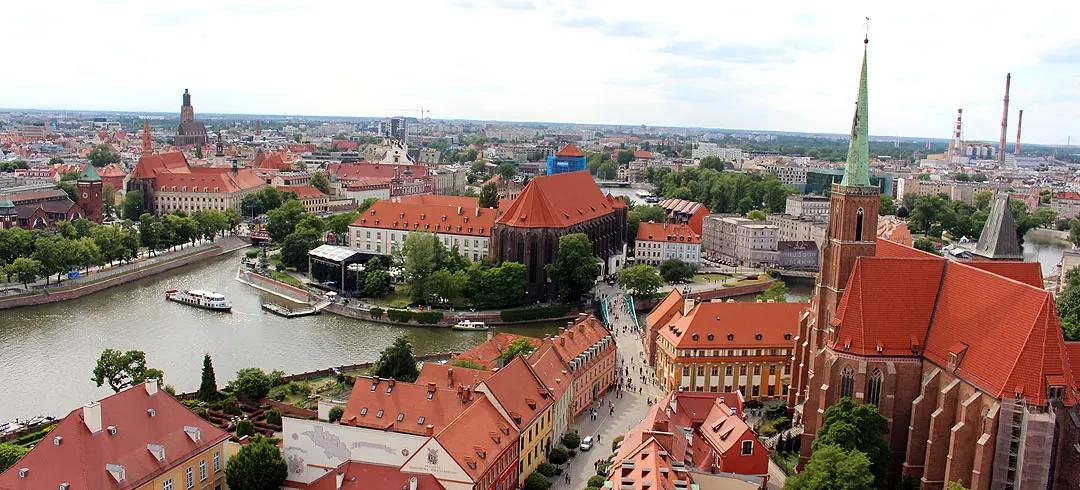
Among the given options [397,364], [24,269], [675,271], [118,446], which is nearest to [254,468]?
[118,446]

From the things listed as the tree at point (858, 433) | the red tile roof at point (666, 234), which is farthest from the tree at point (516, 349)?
the red tile roof at point (666, 234)

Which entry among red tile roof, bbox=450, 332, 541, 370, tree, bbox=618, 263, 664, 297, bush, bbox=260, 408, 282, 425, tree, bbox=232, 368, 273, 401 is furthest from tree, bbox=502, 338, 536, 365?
tree, bbox=618, 263, 664, 297

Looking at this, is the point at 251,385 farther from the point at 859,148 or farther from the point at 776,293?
the point at 776,293

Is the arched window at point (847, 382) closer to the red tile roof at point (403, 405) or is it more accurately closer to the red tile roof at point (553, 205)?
the red tile roof at point (403, 405)

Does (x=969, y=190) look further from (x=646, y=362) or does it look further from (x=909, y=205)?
(x=646, y=362)

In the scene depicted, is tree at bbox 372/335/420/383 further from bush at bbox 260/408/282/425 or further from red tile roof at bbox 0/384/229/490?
red tile roof at bbox 0/384/229/490

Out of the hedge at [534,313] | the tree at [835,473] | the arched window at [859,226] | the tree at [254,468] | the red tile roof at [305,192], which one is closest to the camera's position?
the tree at [835,473]
